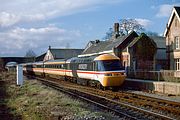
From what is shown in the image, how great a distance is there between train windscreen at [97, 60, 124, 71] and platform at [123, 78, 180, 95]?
2.89m

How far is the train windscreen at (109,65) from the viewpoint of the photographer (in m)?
28.0

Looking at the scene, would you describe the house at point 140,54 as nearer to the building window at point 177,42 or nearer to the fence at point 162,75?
the building window at point 177,42

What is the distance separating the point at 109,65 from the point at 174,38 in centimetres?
1993

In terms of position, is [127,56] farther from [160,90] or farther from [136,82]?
[160,90]

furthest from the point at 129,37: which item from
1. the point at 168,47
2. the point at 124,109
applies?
the point at 124,109

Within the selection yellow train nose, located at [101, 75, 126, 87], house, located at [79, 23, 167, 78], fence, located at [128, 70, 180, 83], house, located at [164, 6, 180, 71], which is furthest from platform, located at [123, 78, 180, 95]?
house, located at [79, 23, 167, 78]

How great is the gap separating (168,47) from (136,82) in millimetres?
16440

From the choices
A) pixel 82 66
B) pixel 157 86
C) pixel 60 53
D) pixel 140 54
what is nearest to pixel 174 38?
pixel 140 54

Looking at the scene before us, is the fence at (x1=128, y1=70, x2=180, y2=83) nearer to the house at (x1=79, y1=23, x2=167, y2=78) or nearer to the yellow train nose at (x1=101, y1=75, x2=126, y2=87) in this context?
the yellow train nose at (x1=101, y1=75, x2=126, y2=87)

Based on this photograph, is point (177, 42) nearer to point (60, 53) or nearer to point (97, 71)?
point (97, 71)

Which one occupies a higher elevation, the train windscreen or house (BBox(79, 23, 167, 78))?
house (BBox(79, 23, 167, 78))

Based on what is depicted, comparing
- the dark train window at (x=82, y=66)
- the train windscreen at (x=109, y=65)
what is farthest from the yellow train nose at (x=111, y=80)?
the dark train window at (x=82, y=66)

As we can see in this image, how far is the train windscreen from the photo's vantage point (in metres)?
28.0

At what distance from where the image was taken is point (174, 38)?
45.6 m
